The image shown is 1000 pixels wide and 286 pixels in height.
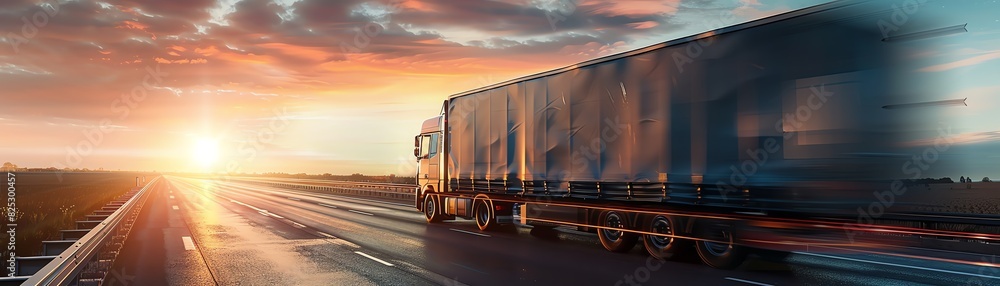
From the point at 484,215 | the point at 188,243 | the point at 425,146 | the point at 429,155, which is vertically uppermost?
the point at 425,146

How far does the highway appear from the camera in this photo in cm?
955

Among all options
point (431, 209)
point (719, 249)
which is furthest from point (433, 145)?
point (719, 249)

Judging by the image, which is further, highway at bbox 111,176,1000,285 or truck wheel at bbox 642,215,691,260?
truck wheel at bbox 642,215,691,260

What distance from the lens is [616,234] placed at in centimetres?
1284

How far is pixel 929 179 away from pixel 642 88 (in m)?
4.98

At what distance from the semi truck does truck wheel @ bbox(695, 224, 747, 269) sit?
0.08ft

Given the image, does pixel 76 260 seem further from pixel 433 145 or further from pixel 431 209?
pixel 433 145

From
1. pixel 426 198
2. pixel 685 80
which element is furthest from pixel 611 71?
pixel 426 198

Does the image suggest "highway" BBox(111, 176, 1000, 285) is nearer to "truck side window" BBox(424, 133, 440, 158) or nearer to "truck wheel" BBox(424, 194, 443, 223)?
"truck wheel" BBox(424, 194, 443, 223)

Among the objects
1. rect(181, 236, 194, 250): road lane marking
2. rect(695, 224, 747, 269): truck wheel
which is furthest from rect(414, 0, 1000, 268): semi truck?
rect(181, 236, 194, 250): road lane marking

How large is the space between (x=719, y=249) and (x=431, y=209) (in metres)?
11.2

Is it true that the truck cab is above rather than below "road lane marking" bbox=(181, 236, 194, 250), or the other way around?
above

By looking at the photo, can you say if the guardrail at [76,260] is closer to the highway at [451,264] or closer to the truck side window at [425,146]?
the highway at [451,264]

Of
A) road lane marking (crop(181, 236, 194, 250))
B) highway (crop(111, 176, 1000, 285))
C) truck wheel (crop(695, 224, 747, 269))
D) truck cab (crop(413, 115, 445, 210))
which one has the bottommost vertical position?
road lane marking (crop(181, 236, 194, 250))
